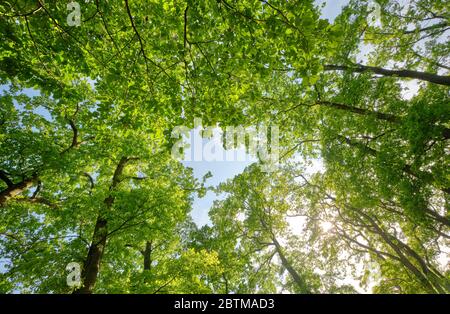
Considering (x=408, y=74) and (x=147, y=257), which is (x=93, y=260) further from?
(x=408, y=74)

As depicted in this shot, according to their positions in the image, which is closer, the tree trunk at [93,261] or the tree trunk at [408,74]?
the tree trunk at [93,261]

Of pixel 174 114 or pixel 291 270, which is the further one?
pixel 291 270

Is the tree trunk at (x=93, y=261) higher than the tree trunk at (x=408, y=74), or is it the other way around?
the tree trunk at (x=408, y=74)

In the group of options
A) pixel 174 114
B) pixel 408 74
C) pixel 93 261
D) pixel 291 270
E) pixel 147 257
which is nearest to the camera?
pixel 174 114

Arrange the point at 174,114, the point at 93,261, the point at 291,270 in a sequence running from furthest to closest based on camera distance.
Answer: the point at 291,270
the point at 93,261
the point at 174,114

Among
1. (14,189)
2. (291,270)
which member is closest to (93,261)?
(14,189)

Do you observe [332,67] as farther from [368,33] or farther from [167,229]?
[167,229]

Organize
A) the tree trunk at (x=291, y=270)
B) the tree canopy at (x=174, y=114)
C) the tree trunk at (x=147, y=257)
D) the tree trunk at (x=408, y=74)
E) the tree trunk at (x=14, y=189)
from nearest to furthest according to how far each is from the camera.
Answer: the tree canopy at (x=174, y=114) < the tree trunk at (x=14, y=189) < the tree trunk at (x=408, y=74) < the tree trunk at (x=147, y=257) < the tree trunk at (x=291, y=270)

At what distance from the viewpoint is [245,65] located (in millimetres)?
4645

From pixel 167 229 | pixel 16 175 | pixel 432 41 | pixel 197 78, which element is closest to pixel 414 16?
pixel 432 41

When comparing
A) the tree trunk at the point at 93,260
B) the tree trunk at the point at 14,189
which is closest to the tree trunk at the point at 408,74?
the tree trunk at the point at 93,260

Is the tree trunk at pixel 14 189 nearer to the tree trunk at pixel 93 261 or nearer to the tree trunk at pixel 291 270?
the tree trunk at pixel 93 261

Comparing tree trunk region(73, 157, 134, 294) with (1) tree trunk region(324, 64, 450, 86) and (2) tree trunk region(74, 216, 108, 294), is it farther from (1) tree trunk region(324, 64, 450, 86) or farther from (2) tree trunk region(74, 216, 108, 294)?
(1) tree trunk region(324, 64, 450, 86)

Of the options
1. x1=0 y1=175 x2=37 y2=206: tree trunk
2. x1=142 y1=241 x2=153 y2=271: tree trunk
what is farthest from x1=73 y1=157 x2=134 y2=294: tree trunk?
x1=142 y1=241 x2=153 y2=271: tree trunk
